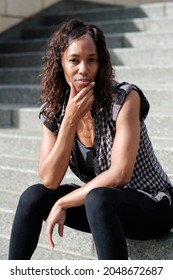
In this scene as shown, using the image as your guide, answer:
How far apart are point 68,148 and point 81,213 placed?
0.30 meters

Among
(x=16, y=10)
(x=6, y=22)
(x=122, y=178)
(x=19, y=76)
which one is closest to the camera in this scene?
(x=122, y=178)

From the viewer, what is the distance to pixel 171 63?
17.6 feet

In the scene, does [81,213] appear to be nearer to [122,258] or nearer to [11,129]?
[122,258]

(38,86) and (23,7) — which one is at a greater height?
(23,7)

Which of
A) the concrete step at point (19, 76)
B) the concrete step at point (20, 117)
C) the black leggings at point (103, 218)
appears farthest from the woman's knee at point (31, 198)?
the concrete step at point (19, 76)

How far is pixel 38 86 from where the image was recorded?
5785 millimetres

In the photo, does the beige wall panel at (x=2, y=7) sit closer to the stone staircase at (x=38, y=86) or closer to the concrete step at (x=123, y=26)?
the stone staircase at (x=38, y=86)

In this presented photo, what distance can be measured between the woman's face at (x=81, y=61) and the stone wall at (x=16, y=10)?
4.23 metres

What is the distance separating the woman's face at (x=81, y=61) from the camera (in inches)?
110

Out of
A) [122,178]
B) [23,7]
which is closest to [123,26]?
[23,7]

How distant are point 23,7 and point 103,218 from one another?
5.03 metres

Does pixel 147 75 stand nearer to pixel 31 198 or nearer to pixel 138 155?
pixel 138 155

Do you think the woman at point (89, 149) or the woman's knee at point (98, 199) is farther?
the woman at point (89, 149)
